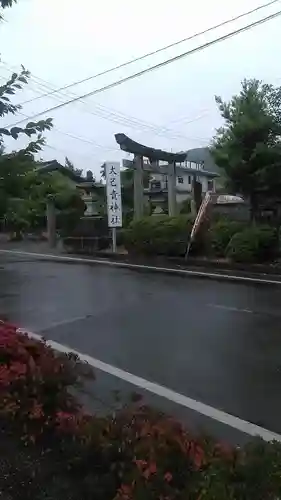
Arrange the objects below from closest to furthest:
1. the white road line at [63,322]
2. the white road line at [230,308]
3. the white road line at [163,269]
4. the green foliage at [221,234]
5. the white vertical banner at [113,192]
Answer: the white road line at [63,322], the white road line at [230,308], the white road line at [163,269], the green foliage at [221,234], the white vertical banner at [113,192]

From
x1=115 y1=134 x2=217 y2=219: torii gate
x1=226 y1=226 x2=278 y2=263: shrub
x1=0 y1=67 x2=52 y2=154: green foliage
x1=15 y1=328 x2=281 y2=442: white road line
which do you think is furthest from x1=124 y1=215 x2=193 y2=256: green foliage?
x1=0 y1=67 x2=52 y2=154: green foliage

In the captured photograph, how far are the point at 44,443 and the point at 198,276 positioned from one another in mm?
12952

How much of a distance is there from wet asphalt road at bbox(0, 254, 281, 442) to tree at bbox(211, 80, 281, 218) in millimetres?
4042

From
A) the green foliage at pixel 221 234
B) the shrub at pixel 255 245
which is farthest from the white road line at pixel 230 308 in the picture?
the green foliage at pixel 221 234

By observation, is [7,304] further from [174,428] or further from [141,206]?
[141,206]

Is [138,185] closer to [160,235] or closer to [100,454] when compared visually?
[160,235]

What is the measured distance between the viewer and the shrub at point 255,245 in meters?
16.8

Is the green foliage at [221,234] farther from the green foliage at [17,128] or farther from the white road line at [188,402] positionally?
the green foliage at [17,128]

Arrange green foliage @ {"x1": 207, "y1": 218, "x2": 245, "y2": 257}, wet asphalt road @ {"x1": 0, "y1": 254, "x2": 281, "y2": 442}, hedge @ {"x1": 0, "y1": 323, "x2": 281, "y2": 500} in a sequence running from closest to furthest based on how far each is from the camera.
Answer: hedge @ {"x1": 0, "y1": 323, "x2": 281, "y2": 500}
wet asphalt road @ {"x1": 0, "y1": 254, "x2": 281, "y2": 442}
green foliage @ {"x1": 207, "y1": 218, "x2": 245, "y2": 257}

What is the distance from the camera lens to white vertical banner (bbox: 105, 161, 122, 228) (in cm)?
2058

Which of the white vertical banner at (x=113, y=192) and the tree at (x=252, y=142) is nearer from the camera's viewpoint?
the tree at (x=252, y=142)

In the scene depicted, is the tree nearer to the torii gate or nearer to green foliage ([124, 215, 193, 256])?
green foliage ([124, 215, 193, 256])

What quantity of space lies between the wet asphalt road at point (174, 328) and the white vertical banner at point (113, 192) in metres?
5.17

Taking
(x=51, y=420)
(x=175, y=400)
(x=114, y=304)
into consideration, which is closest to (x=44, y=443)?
(x=51, y=420)
